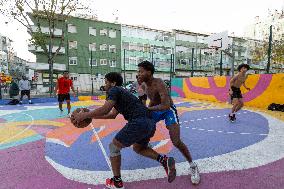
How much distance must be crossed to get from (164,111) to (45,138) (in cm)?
396

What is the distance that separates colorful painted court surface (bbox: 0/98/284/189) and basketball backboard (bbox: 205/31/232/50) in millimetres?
12101

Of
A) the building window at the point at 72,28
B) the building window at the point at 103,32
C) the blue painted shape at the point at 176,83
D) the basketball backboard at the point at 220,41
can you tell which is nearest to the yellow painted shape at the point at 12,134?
the blue painted shape at the point at 176,83

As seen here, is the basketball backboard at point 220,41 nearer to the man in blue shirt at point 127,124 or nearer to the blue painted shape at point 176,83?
the blue painted shape at point 176,83

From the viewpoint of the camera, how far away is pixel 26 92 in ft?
56.1

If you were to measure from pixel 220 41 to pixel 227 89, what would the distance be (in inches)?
228

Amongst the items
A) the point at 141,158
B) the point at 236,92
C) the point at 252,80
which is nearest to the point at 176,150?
the point at 141,158

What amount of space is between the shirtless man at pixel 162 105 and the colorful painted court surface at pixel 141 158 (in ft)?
1.10

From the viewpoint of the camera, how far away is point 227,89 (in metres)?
14.8

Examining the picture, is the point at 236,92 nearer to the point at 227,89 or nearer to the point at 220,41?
the point at 227,89

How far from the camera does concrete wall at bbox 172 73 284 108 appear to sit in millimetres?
11828

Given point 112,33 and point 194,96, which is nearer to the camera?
point 194,96

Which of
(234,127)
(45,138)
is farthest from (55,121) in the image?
(234,127)

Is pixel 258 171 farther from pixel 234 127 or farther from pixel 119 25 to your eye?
pixel 119 25

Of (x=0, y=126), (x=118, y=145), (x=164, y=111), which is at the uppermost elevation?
(x=164, y=111)
